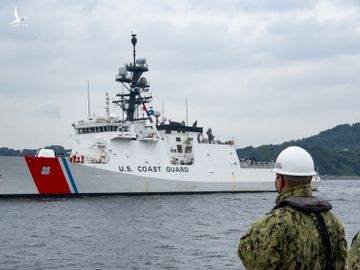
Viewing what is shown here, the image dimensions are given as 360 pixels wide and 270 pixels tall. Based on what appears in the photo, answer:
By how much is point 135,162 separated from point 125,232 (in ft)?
48.5

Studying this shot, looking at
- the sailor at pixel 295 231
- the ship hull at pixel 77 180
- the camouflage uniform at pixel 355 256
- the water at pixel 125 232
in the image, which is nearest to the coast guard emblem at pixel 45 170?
the ship hull at pixel 77 180

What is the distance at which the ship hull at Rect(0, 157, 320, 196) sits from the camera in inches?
1202

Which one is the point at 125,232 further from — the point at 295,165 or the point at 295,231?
the point at 295,231

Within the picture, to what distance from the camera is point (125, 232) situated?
1934cm

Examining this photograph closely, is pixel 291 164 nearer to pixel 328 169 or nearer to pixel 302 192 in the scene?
pixel 302 192

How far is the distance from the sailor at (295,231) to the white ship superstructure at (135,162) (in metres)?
28.2

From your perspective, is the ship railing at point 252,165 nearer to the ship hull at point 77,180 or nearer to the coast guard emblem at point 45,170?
the ship hull at point 77,180

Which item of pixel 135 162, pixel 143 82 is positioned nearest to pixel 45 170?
pixel 135 162

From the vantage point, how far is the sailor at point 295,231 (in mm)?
2977

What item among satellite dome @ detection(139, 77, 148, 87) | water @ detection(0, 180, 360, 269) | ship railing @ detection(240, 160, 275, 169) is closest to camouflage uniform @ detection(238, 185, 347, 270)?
water @ detection(0, 180, 360, 269)

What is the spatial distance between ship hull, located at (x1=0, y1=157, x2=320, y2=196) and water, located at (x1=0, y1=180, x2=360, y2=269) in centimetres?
76

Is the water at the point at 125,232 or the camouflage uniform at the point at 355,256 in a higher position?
the camouflage uniform at the point at 355,256

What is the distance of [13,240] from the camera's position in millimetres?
17328

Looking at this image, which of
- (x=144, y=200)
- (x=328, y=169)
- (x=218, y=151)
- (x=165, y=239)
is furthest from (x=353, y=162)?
(x=165, y=239)
